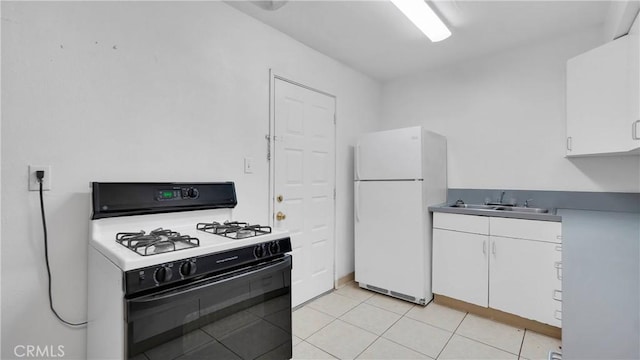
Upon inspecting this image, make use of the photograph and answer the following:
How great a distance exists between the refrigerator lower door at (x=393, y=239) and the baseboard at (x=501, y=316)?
160 millimetres

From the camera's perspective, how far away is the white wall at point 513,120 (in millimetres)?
2418

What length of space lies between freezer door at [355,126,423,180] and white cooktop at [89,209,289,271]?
1497 millimetres

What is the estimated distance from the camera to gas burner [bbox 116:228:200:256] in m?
1.19

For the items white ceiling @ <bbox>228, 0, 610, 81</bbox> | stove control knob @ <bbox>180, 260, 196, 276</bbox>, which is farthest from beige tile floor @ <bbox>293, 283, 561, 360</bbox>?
white ceiling @ <bbox>228, 0, 610, 81</bbox>

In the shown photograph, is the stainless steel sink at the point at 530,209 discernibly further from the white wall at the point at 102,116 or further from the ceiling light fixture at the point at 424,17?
the white wall at the point at 102,116

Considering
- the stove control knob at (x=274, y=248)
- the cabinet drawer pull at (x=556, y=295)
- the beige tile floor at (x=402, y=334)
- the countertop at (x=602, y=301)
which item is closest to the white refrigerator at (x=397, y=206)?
the beige tile floor at (x=402, y=334)

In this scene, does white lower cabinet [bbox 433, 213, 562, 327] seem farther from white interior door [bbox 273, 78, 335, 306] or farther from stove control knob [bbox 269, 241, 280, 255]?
stove control knob [bbox 269, 241, 280, 255]

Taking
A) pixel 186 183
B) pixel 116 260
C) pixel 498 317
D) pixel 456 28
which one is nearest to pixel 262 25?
pixel 186 183

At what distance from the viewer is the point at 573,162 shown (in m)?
2.45

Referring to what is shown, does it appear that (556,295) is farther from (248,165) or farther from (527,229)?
(248,165)

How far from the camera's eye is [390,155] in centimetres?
277

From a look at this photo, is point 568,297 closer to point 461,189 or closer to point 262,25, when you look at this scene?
point 461,189

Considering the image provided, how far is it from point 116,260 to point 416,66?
320 cm

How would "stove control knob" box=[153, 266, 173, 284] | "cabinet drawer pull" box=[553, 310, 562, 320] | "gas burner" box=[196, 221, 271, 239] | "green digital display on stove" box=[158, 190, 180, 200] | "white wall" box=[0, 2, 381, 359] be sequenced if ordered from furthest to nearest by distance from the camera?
1. "cabinet drawer pull" box=[553, 310, 562, 320]
2. "green digital display on stove" box=[158, 190, 180, 200]
3. "gas burner" box=[196, 221, 271, 239]
4. "white wall" box=[0, 2, 381, 359]
5. "stove control knob" box=[153, 266, 173, 284]
